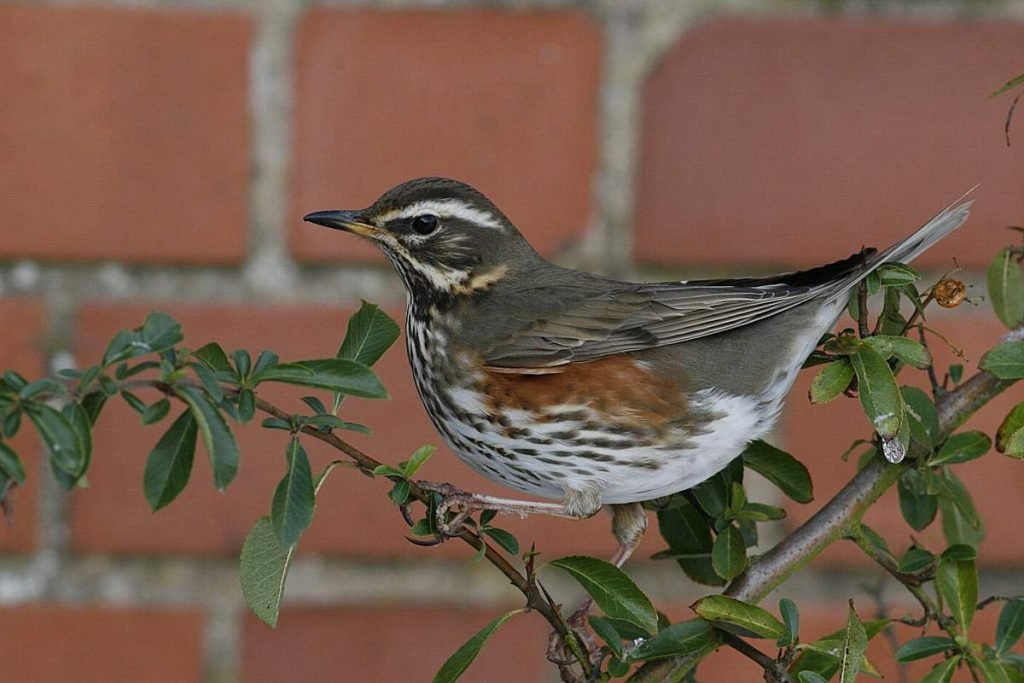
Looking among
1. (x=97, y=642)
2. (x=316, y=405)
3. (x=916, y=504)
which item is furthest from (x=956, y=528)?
(x=97, y=642)

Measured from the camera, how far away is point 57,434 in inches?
21.6

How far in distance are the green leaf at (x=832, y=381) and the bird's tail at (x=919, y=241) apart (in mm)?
115

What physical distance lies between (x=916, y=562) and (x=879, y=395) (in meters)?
0.11

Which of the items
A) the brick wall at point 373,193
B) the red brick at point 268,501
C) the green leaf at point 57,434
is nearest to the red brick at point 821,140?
the brick wall at point 373,193

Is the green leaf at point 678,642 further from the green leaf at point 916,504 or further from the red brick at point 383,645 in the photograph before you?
the red brick at point 383,645

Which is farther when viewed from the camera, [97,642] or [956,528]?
[97,642]

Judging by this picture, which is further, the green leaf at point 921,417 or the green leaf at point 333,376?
the green leaf at point 921,417

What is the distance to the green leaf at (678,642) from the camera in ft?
2.22

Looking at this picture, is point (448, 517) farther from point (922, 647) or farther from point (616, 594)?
point (922, 647)

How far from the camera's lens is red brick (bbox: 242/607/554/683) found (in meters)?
1.20

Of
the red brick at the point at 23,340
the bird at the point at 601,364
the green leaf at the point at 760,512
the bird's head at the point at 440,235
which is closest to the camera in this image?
the green leaf at the point at 760,512

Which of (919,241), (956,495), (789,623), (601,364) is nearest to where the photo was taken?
Result: (789,623)

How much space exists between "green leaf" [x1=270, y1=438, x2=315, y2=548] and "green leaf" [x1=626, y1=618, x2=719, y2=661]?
0.65 ft

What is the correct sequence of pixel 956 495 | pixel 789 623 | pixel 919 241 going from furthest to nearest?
1. pixel 919 241
2. pixel 956 495
3. pixel 789 623
